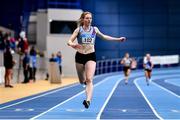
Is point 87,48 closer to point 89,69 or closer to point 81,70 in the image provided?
point 89,69

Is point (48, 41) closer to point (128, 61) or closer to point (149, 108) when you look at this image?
point (128, 61)

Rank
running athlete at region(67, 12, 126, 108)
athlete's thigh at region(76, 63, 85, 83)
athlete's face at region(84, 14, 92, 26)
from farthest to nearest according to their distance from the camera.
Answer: athlete's thigh at region(76, 63, 85, 83), running athlete at region(67, 12, 126, 108), athlete's face at region(84, 14, 92, 26)

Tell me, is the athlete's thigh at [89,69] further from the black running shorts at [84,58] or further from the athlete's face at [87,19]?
the athlete's face at [87,19]

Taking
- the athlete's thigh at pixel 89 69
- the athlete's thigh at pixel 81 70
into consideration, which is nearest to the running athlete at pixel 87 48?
the athlete's thigh at pixel 89 69

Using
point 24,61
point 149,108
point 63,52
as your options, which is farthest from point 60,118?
point 63,52

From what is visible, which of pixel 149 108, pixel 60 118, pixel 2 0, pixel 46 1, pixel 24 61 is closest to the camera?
pixel 60 118

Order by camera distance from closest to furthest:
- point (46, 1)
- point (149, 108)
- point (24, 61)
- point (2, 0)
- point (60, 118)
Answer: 1. point (60, 118)
2. point (149, 108)
3. point (24, 61)
4. point (2, 0)
5. point (46, 1)

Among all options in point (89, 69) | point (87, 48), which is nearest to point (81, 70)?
point (89, 69)

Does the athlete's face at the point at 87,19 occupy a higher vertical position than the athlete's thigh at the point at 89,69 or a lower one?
higher

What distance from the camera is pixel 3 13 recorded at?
41812 millimetres

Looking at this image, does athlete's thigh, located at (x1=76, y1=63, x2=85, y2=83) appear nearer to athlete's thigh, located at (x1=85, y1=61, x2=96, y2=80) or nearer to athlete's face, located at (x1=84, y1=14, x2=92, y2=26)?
athlete's thigh, located at (x1=85, y1=61, x2=96, y2=80)

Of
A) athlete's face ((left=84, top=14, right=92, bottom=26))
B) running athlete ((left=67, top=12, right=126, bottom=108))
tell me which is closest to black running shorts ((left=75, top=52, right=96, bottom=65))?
running athlete ((left=67, top=12, right=126, bottom=108))

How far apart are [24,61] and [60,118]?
18.6m

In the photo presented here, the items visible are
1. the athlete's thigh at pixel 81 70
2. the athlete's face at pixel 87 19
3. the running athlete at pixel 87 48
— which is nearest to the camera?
the athlete's face at pixel 87 19
